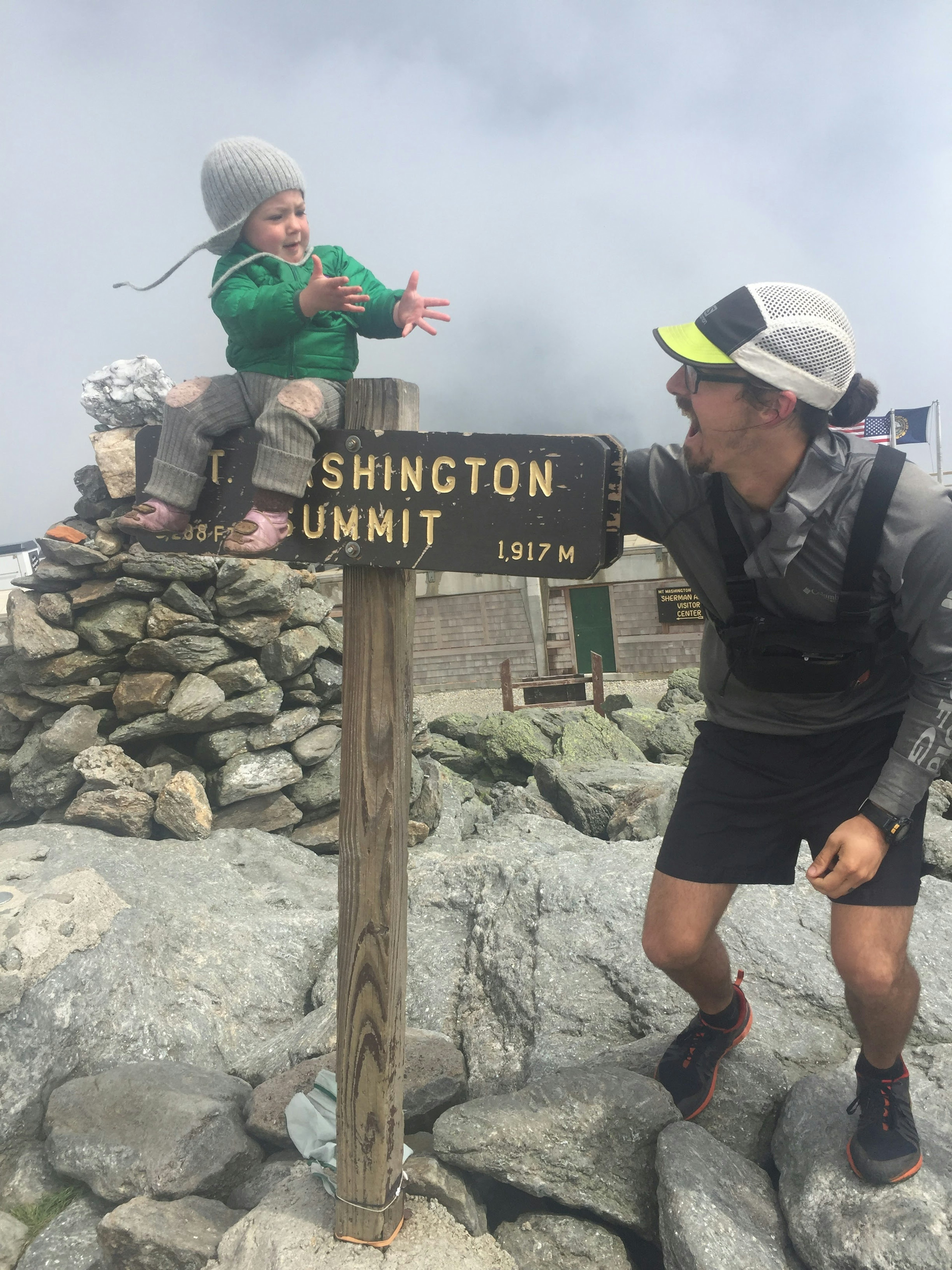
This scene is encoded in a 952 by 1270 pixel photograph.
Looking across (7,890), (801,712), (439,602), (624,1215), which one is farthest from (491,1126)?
(439,602)

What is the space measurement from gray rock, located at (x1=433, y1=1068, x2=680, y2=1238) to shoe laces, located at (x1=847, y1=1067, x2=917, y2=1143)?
604 millimetres

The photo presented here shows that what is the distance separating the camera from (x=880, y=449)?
2326 millimetres

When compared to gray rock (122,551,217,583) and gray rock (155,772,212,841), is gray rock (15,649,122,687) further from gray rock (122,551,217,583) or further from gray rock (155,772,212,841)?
gray rock (155,772,212,841)

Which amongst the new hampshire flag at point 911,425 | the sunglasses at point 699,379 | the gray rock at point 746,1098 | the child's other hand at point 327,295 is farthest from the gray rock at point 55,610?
the new hampshire flag at point 911,425

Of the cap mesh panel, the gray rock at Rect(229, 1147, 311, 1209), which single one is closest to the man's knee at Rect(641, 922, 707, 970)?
the gray rock at Rect(229, 1147, 311, 1209)

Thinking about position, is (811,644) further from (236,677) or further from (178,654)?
(178,654)

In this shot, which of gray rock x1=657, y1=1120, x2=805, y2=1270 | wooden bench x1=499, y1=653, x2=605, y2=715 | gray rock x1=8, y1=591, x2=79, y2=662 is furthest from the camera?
wooden bench x1=499, y1=653, x2=605, y2=715

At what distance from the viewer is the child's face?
9.27ft

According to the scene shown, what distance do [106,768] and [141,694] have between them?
0.57 metres

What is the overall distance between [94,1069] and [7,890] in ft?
3.65

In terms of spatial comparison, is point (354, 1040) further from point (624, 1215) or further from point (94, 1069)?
point (94, 1069)

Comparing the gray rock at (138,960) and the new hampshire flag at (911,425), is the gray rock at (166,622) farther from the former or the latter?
the new hampshire flag at (911,425)

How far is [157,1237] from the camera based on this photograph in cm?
262

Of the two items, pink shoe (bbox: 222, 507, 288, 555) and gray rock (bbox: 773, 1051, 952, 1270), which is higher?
pink shoe (bbox: 222, 507, 288, 555)
